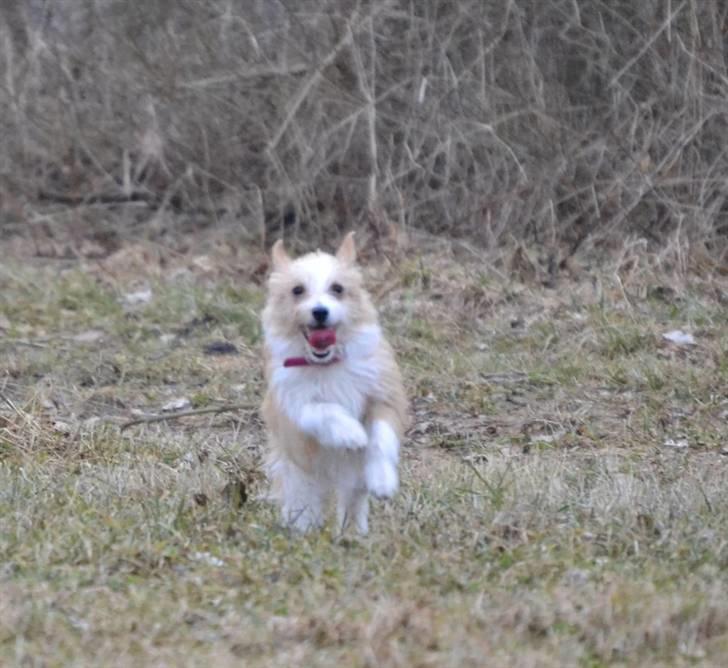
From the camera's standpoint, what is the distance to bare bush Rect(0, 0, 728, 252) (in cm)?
1266

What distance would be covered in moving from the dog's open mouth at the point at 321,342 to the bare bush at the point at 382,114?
6302mm

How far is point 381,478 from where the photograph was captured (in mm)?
6301

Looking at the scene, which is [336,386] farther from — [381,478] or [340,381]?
[381,478]

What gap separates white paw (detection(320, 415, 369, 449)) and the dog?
1.0 inches

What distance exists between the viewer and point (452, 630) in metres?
4.95

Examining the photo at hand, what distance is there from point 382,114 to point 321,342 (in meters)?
7.48

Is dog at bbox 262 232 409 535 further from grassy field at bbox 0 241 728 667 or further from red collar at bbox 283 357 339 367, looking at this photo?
grassy field at bbox 0 241 728 667

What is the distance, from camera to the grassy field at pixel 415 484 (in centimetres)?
503

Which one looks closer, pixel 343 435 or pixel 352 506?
pixel 343 435

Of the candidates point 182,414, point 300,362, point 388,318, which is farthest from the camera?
point 388,318

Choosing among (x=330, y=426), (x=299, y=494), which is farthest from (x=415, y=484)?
(x=330, y=426)

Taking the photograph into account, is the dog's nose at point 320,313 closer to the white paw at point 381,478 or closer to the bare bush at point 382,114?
the white paw at point 381,478

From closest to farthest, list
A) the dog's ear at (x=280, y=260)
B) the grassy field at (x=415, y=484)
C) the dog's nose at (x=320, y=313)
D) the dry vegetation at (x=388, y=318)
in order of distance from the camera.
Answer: the grassy field at (x=415, y=484) < the dry vegetation at (x=388, y=318) < the dog's nose at (x=320, y=313) < the dog's ear at (x=280, y=260)

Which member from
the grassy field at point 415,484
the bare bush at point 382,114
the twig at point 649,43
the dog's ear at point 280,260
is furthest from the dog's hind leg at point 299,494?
the twig at point 649,43
